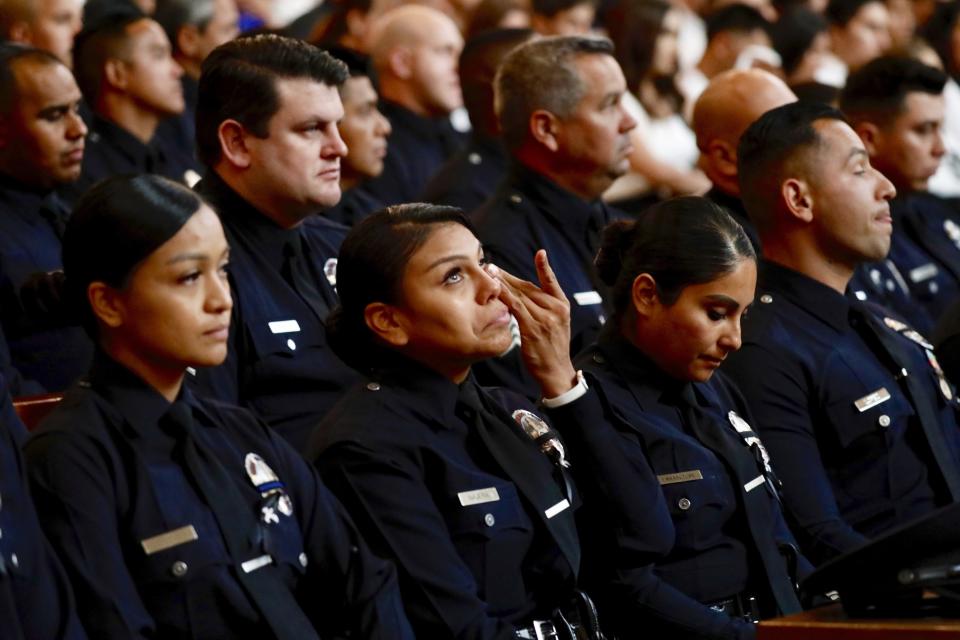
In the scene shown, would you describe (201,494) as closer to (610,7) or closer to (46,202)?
(46,202)

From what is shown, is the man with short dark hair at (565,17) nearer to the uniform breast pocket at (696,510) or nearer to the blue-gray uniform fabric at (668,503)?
the blue-gray uniform fabric at (668,503)

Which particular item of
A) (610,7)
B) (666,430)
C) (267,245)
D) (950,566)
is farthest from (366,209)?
(610,7)

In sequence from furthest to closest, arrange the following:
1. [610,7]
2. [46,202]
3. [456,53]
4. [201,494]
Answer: [610,7] < [456,53] < [46,202] < [201,494]

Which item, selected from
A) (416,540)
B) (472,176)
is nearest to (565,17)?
(472,176)

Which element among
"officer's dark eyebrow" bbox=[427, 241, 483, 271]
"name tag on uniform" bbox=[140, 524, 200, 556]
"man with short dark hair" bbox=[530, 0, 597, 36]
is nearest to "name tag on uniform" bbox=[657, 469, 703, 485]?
"officer's dark eyebrow" bbox=[427, 241, 483, 271]

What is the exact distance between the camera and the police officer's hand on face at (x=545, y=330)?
8.68 feet

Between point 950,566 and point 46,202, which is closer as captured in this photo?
point 950,566

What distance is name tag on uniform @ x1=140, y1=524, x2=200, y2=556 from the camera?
2152 millimetres

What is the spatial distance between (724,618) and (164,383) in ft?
3.26

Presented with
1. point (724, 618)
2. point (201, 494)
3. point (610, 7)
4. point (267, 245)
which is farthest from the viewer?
point (610, 7)

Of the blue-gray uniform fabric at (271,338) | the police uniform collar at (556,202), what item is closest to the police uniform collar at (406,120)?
the police uniform collar at (556,202)

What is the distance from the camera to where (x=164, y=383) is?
7.59 ft

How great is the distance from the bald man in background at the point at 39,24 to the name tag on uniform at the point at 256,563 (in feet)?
10.6

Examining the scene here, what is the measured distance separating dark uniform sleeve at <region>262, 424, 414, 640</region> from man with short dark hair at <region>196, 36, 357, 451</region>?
26.7 inches
